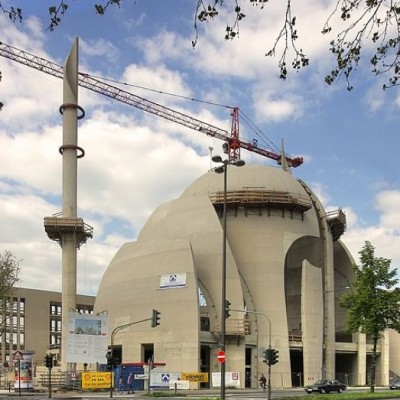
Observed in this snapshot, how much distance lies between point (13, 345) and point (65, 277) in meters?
52.4

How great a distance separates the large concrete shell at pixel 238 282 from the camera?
64812mm

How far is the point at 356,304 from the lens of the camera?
4472 centimetres

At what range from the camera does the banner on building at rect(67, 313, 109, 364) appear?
48.3 metres

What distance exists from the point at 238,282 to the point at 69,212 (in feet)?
70.3

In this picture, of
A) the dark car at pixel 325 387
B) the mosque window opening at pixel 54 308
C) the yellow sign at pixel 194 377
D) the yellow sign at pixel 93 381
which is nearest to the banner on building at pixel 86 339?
the yellow sign at pixel 93 381

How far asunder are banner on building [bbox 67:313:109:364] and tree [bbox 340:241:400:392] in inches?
754

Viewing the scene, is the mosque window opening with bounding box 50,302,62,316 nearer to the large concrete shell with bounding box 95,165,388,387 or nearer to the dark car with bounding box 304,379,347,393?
the large concrete shell with bounding box 95,165,388,387

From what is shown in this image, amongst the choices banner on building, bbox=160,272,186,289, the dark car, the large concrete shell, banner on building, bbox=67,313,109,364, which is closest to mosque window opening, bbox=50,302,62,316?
the large concrete shell

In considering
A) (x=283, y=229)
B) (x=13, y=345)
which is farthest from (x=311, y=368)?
(x=13, y=345)

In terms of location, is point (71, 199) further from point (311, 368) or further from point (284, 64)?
point (284, 64)


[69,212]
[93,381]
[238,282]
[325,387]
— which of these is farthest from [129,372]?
[69,212]

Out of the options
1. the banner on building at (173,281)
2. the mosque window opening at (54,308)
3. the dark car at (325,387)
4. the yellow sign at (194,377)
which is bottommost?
the dark car at (325,387)

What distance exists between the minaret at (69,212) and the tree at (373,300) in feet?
109

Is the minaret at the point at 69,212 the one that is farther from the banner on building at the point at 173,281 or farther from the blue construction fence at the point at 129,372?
the blue construction fence at the point at 129,372
